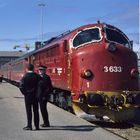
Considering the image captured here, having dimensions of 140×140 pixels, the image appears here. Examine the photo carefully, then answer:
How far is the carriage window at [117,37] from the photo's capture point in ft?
56.2

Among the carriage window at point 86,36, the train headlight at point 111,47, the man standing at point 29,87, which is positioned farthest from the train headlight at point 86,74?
the man standing at point 29,87

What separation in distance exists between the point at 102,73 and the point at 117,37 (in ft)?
5.90

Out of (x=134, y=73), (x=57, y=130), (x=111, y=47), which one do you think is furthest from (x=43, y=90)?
(x=134, y=73)

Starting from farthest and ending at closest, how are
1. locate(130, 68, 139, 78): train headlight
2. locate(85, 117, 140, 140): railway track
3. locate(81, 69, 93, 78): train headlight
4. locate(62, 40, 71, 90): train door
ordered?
locate(62, 40, 71, 90): train door, locate(130, 68, 139, 78): train headlight, locate(81, 69, 93, 78): train headlight, locate(85, 117, 140, 140): railway track

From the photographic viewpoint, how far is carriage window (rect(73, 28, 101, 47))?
17.0 m

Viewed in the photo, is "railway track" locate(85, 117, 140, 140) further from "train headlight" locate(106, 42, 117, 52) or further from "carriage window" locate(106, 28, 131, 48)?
"carriage window" locate(106, 28, 131, 48)

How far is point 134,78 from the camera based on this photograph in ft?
54.2

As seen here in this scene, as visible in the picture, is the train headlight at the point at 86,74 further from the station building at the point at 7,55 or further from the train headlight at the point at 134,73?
the station building at the point at 7,55

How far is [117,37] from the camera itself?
56.9ft

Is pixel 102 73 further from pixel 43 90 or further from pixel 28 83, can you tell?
pixel 28 83

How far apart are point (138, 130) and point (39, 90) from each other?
369cm

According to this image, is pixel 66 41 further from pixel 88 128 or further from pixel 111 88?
pixel 88 128

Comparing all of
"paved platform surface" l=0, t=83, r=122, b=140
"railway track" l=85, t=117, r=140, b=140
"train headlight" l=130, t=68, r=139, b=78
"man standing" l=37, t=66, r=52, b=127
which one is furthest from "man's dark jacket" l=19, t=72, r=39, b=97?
"train headlight" l=130, t=68, r=139, b=78

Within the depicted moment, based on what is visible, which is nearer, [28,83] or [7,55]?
[28,83]
